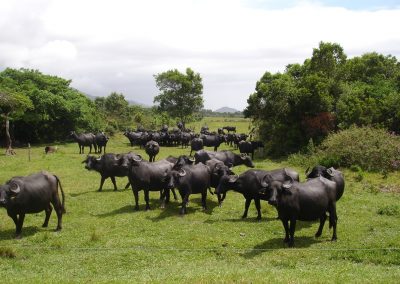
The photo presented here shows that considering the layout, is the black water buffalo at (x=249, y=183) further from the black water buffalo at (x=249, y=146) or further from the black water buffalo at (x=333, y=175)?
the black water buffalo at (x=249, y=146)

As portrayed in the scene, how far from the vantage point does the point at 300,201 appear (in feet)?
42.0

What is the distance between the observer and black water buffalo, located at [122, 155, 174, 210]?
57.3 ft

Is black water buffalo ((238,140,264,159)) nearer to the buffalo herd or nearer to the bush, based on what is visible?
the bush

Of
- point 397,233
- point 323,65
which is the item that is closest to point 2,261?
point 397,233

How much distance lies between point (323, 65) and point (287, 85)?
22.5 ft

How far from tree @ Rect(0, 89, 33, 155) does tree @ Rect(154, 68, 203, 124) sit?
3496 centimetres

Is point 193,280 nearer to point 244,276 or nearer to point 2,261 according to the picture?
point 244,276

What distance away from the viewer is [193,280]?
917 centimetres

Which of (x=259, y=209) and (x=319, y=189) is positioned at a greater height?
(x=319, y=189)

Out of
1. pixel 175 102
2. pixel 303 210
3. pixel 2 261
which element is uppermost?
pixel 175 102

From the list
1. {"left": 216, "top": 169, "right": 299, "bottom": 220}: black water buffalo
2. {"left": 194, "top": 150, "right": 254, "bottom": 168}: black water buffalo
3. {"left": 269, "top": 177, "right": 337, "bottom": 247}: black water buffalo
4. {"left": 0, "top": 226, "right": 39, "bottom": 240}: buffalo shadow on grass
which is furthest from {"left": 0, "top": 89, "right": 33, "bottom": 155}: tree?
{"left": 269, "top": 177, "right": 337, "bottom": 247}: black water buffalo

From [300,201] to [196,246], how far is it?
3576 mm

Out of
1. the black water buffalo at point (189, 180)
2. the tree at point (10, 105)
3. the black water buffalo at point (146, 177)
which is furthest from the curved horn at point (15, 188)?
the tree at point (10, 105)

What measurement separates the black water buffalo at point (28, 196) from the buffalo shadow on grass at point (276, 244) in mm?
7124
